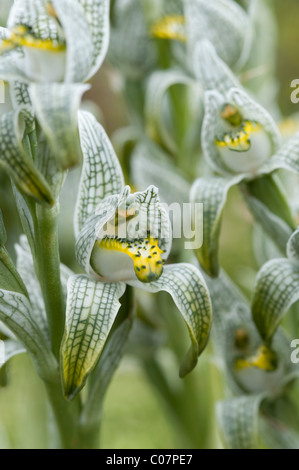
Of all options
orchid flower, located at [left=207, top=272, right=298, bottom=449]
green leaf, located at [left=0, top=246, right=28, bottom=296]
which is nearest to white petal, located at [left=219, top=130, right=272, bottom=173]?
orchid flower, located at [left=207, top=272, right=298, bottom=449]

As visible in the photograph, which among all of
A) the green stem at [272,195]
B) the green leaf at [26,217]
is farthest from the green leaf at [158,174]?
the green leaf at [26,217]

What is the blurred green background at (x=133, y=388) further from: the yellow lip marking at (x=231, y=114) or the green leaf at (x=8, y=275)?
the yellow lip marking at (x=231, y=114)

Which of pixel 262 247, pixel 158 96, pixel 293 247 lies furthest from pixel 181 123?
pixel 293 247

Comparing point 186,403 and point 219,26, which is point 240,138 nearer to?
point 219,26

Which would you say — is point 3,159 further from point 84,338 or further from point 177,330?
point 177,330

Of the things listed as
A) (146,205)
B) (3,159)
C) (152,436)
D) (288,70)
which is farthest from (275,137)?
(288,70)

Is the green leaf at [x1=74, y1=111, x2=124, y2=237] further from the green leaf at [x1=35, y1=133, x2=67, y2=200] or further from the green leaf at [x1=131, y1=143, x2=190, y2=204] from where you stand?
the green leaf at [x1=131, y1=143, x2=190, y2=204]
